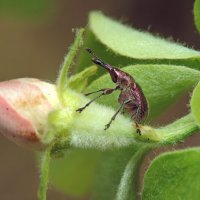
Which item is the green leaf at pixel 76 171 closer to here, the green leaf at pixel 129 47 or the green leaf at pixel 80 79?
the green leaf at pixel 129 47

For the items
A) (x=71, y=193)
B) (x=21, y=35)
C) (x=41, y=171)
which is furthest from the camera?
(x=21, y=35)

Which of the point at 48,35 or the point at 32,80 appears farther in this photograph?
the point at 48,35

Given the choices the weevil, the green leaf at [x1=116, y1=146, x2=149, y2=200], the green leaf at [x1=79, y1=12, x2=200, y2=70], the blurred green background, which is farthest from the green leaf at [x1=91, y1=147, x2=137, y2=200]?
the blurred green background

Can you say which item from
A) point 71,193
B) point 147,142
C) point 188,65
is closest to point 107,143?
point 147,142

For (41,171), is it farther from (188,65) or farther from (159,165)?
(188,65)

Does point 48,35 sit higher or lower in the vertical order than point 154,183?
lower

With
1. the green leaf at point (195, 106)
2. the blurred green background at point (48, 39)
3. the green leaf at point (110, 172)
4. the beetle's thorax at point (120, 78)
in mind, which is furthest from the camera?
the blurred green background at point (48, 39)

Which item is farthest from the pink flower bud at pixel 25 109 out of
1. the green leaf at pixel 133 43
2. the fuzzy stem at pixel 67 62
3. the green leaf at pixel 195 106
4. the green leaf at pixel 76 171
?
the green leaf at pixel 76 171

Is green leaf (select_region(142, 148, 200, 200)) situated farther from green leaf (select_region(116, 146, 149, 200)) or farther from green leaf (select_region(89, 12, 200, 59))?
green leaf (select_region(89, 12, 200, 59))
